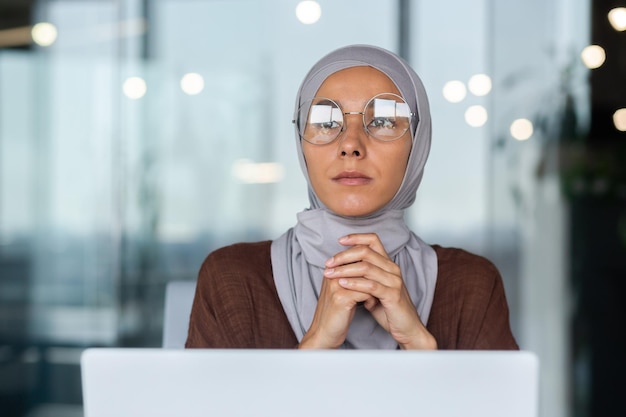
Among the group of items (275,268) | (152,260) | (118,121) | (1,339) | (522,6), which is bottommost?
(1,339)

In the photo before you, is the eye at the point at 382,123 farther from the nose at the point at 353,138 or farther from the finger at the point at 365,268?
the finger at the point at 365,268

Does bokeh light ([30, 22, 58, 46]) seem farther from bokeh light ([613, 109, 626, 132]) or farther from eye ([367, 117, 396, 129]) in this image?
eye ([367, 117, 396, 129])

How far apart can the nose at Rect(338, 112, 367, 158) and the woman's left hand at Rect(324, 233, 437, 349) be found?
168mm

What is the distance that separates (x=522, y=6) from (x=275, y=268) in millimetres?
3154

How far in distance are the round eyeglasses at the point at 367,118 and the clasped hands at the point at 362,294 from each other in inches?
8.4

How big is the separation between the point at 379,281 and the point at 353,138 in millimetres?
263

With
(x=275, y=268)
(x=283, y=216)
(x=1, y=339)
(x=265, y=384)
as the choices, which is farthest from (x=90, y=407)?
(x=1, y=339)

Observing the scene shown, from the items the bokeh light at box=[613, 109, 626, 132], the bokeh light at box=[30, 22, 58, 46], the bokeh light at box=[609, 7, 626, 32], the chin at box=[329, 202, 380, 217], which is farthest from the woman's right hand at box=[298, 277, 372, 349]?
the bokeh light at box=[30, 22, 58, 46]

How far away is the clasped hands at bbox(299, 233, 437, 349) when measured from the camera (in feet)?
3.57

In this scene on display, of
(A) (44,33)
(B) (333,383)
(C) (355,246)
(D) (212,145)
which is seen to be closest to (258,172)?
(D) (212,145)

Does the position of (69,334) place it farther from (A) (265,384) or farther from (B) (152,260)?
(A) (265,384)

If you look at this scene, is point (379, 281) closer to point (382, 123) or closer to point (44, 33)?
point (382, 123)

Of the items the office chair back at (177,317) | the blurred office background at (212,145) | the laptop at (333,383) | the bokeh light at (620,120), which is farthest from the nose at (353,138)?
the bokeh light at (620,120)

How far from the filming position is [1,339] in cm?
427
